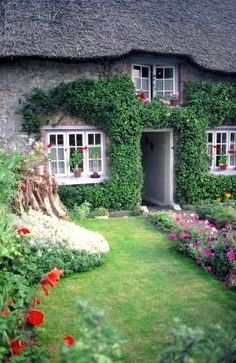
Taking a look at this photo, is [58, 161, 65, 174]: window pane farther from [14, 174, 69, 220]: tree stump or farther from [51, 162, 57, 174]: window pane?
[14, 174, 69, 220]: tree stump

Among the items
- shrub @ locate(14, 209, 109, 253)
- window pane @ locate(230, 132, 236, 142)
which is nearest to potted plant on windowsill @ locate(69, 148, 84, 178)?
shrub @ locate(14, 209, 109, 253)

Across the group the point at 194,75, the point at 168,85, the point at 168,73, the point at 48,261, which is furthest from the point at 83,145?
the point at 48,261

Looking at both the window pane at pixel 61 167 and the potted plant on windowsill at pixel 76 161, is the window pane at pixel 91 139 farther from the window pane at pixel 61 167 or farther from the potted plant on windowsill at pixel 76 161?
the window pane at pixel 61 167

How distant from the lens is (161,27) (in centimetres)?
1248

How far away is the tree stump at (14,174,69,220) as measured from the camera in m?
8.57

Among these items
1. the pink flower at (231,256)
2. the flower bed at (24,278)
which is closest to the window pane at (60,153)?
the flower bed at (24,278)

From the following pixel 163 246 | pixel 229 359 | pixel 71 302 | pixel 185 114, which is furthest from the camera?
pixel 185 114

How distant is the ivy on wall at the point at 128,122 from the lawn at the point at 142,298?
401 centimetres

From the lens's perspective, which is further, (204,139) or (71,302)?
(204,139)

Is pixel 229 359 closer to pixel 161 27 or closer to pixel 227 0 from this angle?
pixel 161 27

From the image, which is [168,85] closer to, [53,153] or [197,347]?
[53,153]

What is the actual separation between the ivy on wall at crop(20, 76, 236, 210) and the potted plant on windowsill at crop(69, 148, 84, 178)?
482mm

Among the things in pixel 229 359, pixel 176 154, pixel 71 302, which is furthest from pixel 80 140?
pixel 229 359

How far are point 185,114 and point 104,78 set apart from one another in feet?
9.45
